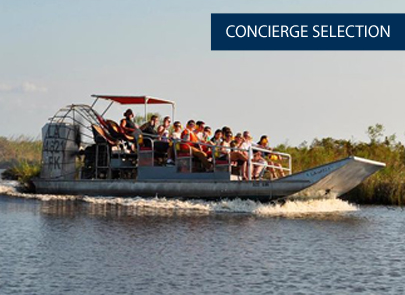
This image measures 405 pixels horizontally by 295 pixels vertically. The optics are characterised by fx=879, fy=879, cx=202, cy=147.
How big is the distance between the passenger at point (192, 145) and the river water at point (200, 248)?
1.32 metres

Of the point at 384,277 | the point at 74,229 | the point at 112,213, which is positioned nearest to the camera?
the point at 384,277

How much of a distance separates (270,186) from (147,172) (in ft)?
13.6

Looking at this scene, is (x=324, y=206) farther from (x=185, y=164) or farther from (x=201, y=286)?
(x=201, y=286)

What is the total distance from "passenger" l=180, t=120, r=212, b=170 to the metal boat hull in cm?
61

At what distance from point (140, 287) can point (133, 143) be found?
1481 centimetres

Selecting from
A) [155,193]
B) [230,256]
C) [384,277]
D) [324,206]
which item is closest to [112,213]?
[155,193]

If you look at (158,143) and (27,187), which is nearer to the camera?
(158,143)

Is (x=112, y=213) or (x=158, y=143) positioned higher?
(x=158, y=143)

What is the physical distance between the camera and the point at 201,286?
499 inches

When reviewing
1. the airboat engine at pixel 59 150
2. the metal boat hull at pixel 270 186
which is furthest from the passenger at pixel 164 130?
the airboat engine at pixel 59 150

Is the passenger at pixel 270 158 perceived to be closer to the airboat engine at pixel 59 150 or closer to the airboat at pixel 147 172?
the airboat at pixel 147 172

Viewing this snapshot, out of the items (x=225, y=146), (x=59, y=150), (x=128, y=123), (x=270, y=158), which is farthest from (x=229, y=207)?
(x=59, y=150)

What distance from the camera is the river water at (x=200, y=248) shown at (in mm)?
12852

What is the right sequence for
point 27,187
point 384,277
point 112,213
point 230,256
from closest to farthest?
point 384,277 < point 230,256 < point 112,213 < point 27,187
